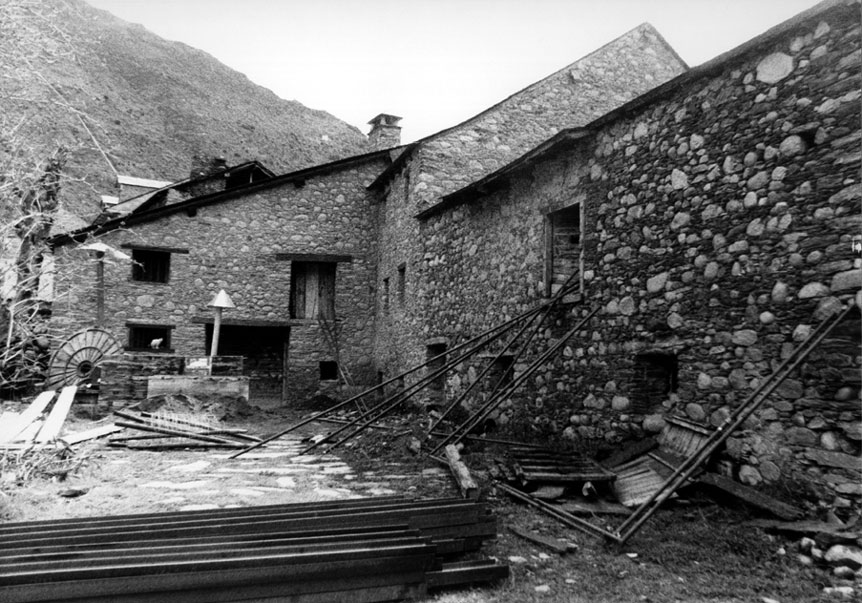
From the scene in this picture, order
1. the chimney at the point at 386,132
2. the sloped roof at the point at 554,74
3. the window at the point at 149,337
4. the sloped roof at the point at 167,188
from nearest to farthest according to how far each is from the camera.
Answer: the sloped roof at the point at 554,74 → the window at the point at 149,337 → the chimney at the point at 386,132 → the sloped roof at the point at 167,188

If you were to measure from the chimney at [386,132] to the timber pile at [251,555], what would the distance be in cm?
1464

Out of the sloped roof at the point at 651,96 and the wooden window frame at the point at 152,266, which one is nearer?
the sloped roof at the point at 651,96

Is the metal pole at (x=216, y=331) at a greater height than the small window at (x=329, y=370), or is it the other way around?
the metal pole at (x=216, y=331)

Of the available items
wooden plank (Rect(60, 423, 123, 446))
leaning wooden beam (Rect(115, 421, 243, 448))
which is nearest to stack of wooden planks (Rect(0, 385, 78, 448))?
wooden plank (Rect(60, 423, 123, 446))

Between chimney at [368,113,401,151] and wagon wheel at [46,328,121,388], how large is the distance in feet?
29.4

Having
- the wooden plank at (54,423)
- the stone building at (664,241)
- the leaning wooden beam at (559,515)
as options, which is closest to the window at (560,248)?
the stone building at (664,241)

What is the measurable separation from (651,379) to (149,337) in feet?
42.0

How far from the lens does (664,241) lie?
5523mm

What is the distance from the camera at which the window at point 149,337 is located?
46.4 ft

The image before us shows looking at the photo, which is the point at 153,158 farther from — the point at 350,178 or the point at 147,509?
the point at 147,509

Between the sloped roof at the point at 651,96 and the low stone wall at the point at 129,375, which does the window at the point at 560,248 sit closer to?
the sloped roof at the point at 651,96

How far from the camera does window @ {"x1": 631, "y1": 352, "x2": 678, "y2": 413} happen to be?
222 inches

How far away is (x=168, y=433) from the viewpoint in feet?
28.5

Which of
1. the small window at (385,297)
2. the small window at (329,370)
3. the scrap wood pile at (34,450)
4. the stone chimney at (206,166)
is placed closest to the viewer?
the scrap wood pile at (34,450)
